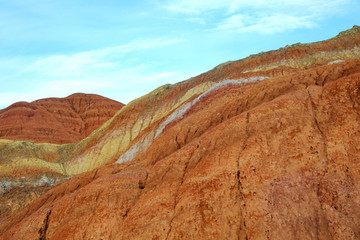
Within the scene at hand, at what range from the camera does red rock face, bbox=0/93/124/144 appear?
90812 mm

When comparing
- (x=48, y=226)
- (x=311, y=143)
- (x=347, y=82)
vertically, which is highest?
(x=347, y=82)

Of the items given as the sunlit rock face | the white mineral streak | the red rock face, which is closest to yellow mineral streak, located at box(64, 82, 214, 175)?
the white mineral streak

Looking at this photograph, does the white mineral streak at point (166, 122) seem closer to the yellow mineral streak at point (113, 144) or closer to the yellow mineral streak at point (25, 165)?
the yellow mineral streak at point (113, 144)

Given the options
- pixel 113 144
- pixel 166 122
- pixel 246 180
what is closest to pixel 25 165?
pixel 113 144

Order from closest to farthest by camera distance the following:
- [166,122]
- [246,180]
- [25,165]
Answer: [246,180] < [166,122] < [25,165]

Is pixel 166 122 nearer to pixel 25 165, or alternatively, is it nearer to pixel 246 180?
pixel 246 180

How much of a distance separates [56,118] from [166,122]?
86.0m

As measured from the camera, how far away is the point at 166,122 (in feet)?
115

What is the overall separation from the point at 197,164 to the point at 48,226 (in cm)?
919

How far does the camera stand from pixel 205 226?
41.9ft

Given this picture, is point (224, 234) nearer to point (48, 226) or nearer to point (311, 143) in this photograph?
point (311, 143)

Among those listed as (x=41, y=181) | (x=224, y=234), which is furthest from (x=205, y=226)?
(x=41, y=181)

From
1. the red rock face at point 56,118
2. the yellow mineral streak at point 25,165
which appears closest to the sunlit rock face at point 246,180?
the yellow mineral streak at point 25,165

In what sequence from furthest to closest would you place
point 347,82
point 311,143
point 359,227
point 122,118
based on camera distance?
point 122,118 → point 347,82 → point 311,143 → point 359,227
